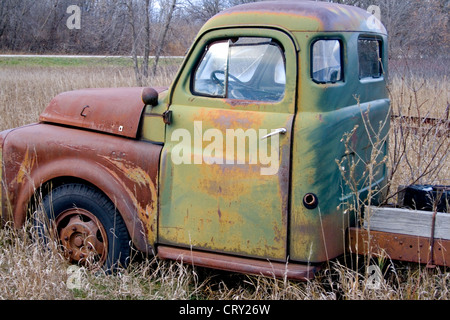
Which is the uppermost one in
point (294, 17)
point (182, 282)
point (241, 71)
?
point (294, 17)

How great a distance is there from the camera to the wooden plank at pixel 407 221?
312 centimetres

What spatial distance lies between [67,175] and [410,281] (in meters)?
2.43

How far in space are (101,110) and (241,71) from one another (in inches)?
41.7

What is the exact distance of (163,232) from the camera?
3.49 m

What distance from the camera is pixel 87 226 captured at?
12.3ft

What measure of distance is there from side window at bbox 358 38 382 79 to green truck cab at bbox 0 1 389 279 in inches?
0.7

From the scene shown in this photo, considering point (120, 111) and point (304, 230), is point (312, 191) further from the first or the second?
point (120, 111)

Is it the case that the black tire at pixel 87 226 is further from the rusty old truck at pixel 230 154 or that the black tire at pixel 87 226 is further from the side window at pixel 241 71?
the side window at pixel 241 71

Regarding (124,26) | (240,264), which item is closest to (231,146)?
(240,264)

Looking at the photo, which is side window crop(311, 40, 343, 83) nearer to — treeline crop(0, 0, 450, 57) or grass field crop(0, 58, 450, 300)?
grass field crop(0, 58, 450, 300)

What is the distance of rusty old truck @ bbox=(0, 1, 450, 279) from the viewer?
316cm

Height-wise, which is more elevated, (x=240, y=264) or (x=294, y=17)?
(x=294, y=17)

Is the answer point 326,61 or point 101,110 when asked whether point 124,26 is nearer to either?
point 101,110

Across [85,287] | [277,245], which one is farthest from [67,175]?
[277,245]
